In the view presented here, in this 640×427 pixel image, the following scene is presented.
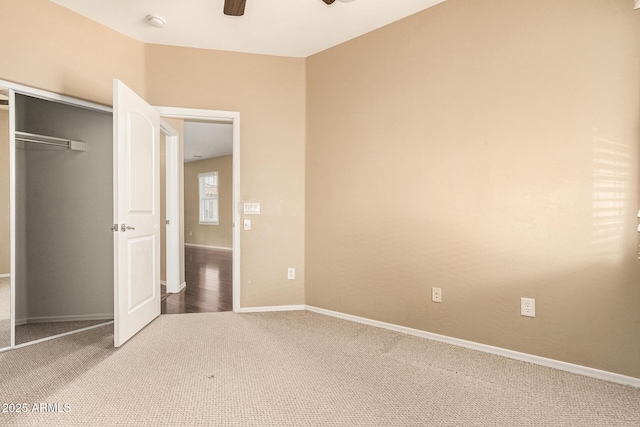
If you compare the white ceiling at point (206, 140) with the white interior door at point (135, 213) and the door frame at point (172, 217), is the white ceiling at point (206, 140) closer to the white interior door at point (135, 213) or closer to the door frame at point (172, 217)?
the door frame at point (172, 217)

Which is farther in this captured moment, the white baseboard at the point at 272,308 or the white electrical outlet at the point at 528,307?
the white baseboard at the point at 272,308

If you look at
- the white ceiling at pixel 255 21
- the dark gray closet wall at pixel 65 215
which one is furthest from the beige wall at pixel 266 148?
the dark gray closet wall at pixel 65 215

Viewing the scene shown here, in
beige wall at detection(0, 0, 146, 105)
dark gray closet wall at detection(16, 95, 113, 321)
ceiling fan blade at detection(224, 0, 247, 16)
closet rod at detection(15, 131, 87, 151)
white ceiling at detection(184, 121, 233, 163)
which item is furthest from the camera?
white ceiling at detection(184, 121, 233, 163)

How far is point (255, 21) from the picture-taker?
2.98 meters

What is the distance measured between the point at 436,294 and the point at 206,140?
269 inches

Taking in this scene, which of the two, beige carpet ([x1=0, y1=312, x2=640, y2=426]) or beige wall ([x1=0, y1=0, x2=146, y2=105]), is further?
beige wall ([x1=0, y1=0, x2=146, y2=105])

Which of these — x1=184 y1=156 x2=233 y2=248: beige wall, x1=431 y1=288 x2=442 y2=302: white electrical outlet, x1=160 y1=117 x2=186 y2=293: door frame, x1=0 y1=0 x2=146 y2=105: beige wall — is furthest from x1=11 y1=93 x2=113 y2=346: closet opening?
x1=184 y1=156 x2=233 y2=248: beige wall

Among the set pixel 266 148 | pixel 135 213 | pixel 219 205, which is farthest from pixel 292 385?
pixel 219 205

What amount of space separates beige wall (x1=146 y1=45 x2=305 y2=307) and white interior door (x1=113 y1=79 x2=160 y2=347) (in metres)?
0.69

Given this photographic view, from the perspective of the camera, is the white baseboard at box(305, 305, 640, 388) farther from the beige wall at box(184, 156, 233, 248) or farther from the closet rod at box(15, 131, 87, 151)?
the beige wall at box(184, 156, 233, 248)

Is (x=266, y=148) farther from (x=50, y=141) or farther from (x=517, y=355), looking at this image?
(x=517, y=355)

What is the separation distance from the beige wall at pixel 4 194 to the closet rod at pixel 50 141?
13cm

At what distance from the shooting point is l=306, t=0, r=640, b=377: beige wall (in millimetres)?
2086

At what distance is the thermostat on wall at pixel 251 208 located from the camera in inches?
140
